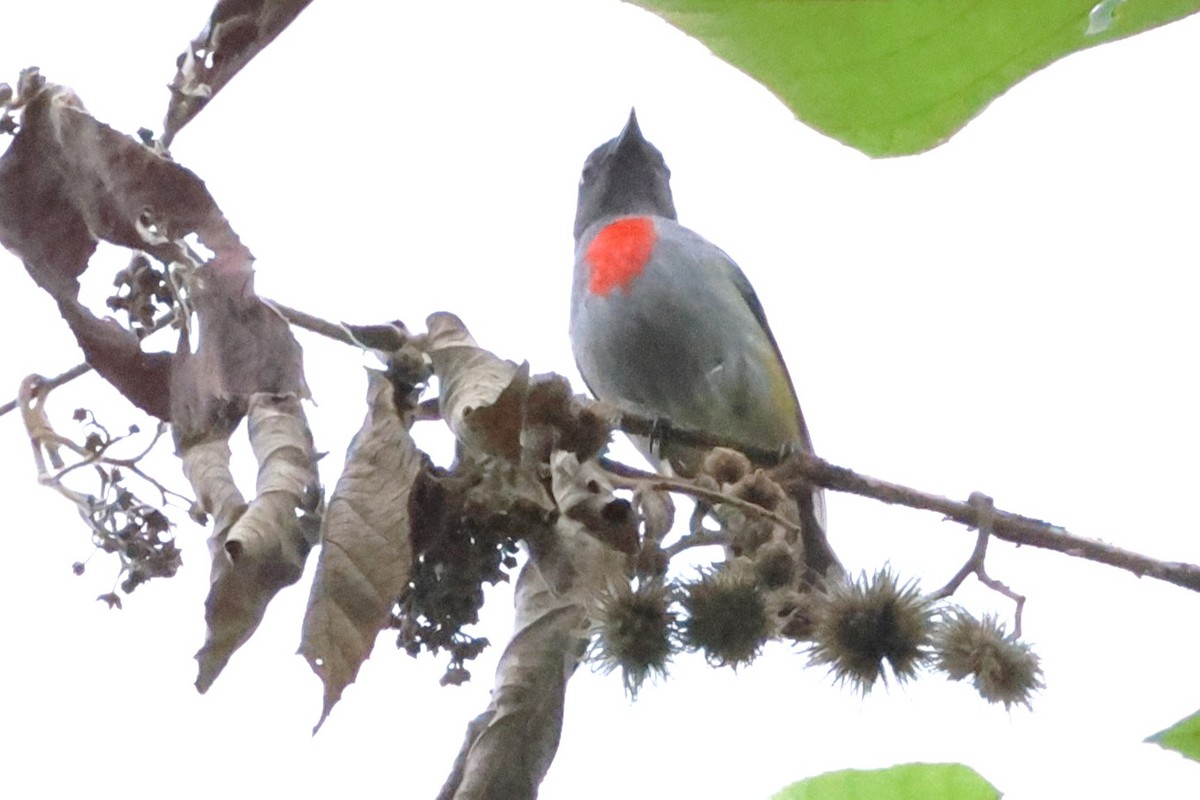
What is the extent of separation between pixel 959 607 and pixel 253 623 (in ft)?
3.21

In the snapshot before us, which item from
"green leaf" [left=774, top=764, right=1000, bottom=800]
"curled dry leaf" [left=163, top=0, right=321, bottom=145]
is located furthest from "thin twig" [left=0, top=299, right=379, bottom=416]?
"green leaf" [left=774, top=764, right=1000, bottom=800]

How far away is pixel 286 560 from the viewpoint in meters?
1.66

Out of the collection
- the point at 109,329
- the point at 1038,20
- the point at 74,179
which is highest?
the point at 74,179

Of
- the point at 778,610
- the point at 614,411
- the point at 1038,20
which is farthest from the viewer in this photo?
the point at 614,411

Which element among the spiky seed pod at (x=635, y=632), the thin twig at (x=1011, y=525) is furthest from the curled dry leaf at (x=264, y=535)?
the thin twig at (x=1011, y=525)

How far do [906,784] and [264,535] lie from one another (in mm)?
793

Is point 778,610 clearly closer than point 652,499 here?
A: Yes

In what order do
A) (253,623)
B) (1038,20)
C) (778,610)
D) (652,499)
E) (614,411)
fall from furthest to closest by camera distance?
(614,411) → (652,499) → (778,610) → (253,623) → (1038,20)

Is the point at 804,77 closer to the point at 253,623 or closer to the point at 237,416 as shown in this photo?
the point at 253,623

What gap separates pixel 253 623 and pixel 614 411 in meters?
0.73

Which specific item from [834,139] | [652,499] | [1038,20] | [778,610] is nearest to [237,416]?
[652,499]

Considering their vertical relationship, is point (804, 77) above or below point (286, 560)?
above

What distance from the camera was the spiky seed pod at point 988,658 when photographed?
1.87 m

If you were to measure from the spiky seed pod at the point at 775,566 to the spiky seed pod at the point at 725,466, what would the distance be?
0.28 meters
